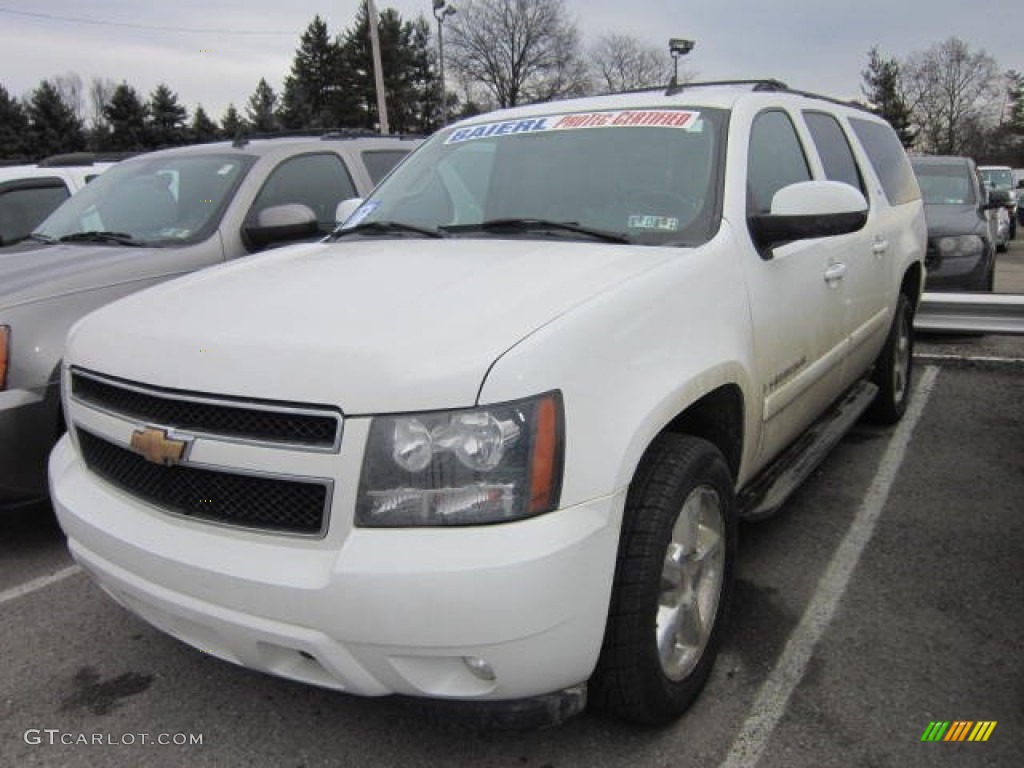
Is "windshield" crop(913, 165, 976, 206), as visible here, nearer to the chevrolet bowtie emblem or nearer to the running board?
the running board

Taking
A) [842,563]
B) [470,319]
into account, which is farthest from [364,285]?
[842,563]

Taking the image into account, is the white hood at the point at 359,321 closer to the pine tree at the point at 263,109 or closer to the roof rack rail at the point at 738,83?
the roof rack rail at the point at 738,83

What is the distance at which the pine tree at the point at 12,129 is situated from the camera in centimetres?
4488

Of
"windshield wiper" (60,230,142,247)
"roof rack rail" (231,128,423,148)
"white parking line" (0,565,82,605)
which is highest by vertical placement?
"roof rack rail" (231,128,423,148)

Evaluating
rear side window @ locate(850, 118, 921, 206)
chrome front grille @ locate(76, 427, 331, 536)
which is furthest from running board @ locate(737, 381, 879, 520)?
chrome front grille @ locate(76, 427, 331, 536)

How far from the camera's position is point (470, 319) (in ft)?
6.85

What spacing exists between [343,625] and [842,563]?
2348 millimetres

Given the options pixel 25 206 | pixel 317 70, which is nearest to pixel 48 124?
pixel 317 70

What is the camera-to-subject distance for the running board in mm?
3107

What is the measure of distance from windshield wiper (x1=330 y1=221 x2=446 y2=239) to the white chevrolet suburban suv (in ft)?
0.09

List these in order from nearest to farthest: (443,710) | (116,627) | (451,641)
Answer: (451,641) → (443,710) → (116,627)

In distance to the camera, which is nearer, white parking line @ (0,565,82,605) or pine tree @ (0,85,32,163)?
white parking line @ (0,565,82,605)

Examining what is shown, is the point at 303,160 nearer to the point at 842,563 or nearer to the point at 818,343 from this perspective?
the point at 818,343

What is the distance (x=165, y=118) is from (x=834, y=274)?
175 feet
